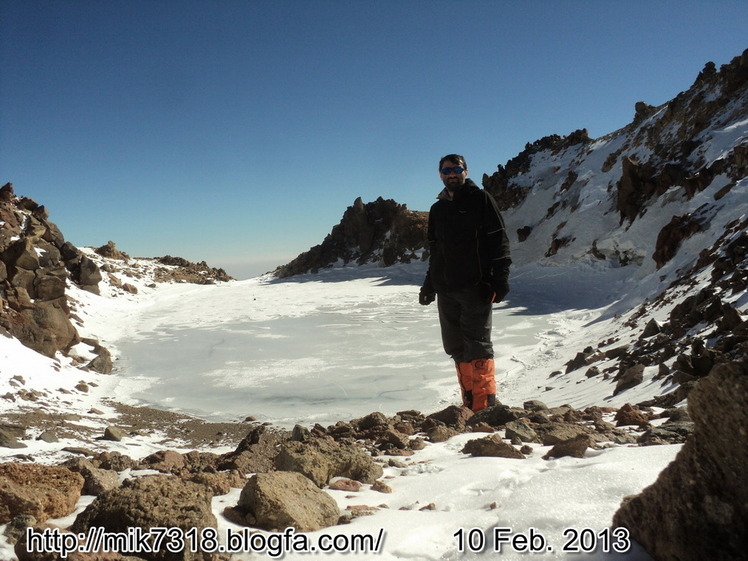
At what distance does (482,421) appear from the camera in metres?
4.07

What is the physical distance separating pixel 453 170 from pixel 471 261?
0.84 meters

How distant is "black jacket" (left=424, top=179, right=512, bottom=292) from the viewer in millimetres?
4633

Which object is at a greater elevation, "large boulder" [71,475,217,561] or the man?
the man

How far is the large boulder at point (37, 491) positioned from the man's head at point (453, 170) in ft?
11.8

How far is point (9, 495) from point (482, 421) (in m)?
3.11

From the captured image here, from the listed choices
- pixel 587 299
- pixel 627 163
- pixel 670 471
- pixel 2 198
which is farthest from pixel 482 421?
pixel 627 163

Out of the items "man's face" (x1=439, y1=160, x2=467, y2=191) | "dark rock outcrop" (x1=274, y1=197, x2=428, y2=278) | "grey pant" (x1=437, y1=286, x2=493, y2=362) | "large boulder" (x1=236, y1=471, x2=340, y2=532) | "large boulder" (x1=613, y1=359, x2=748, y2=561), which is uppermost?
"dark rock outcrop" (x1=274, y1=197, x2=428, y2=278)

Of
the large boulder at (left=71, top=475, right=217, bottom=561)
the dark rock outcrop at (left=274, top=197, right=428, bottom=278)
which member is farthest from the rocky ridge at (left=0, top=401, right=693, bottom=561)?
the dark rock outcrop at (left=274, top=197, right=428, bottom=278)

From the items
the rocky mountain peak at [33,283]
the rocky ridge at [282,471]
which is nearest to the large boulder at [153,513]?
the rocky ridge at [282,471]

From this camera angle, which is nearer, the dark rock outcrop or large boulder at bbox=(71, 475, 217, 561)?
large boulder at bbox=(71, 475, 217, 561)

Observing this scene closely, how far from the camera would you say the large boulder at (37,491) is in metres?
1.93

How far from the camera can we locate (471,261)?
184 inches

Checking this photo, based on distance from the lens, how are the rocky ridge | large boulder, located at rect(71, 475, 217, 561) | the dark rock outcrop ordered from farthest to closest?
the dark rock outcrop, the rocky ridge, large boulder, located at rect(71, 475, 217, 561)

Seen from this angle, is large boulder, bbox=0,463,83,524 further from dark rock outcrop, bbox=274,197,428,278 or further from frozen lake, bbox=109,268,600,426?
dark rock outcrop, bbox=274,197,428,278
